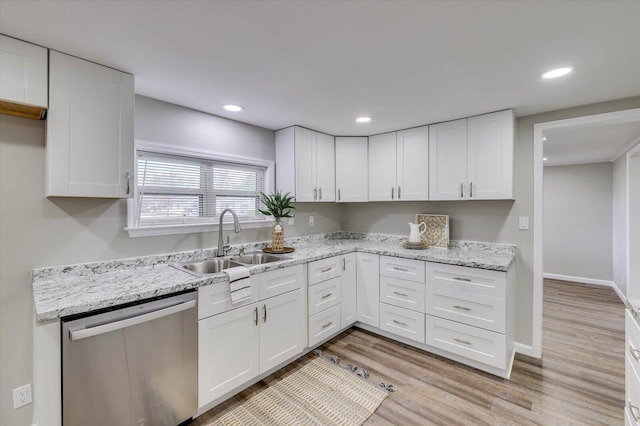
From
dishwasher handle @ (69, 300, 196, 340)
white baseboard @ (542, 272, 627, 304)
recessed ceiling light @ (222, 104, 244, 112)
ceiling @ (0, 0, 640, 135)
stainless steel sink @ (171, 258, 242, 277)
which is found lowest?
white baseboard @ (542, 272, 627, 304)

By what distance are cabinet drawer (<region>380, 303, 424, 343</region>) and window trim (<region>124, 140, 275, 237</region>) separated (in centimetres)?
158

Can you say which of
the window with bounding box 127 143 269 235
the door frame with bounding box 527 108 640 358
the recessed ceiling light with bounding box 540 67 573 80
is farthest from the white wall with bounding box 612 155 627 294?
the window with bounding box 127 143 269 235

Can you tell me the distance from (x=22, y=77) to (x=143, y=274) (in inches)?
50.6

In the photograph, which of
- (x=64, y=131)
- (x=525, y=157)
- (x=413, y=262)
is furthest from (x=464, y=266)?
(x=64, y=131)

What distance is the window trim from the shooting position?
2.11 m

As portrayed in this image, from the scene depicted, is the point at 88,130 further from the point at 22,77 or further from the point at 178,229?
the point at 178,229

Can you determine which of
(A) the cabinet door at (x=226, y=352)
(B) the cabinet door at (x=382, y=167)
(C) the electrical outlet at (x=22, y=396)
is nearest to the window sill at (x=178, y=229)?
(A) the cabinet door at (x=226, y=352)

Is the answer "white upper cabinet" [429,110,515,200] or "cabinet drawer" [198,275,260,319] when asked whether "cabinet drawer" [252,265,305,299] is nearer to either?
"cabinet drawer" [198,275,260,319]

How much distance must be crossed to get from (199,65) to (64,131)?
2.86 feet

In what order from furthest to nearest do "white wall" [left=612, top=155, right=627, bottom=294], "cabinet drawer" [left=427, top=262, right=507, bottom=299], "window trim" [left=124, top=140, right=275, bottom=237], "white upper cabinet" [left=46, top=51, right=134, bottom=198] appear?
"white wall" [left=612, top=155, right=627, bottom=294] < "cabinet drawer" [left=427, top=262, right=507, bottom=299] < "window trim" [left=124, top=140, right=275, bottom=237] < "white upper cabinet" [left=46, top=51, right=134, bottom=198]

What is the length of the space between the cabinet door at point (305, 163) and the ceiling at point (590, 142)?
2.36m

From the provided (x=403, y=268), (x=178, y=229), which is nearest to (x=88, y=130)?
(x=178, y=229)

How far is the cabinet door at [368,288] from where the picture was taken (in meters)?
3.01

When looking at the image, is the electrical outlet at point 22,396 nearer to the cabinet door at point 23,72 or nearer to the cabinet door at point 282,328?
the cabinet door at point 282,328
